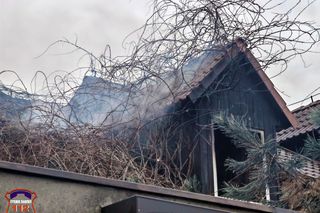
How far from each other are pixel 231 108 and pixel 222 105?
229 millimetres

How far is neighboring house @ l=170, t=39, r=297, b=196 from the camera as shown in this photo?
7.76 m

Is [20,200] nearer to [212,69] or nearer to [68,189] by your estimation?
[68,189]

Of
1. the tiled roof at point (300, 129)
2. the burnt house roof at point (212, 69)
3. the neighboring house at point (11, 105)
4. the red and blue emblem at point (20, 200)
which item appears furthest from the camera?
the tiled roof at point (300, 129)

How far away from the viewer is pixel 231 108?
8453 mm

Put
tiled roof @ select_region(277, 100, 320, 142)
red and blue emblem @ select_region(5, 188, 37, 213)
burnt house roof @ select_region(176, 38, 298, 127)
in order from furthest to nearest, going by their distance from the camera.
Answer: tiled roof @ select_region(277, 100, 320, 142) → burnt house roof @ select_region(176, 38, 298, 127) → red and blue emblem @ select_region(5, 188, 37, 213)

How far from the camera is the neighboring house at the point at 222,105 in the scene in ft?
25.5

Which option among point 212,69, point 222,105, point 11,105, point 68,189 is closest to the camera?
point 68,189

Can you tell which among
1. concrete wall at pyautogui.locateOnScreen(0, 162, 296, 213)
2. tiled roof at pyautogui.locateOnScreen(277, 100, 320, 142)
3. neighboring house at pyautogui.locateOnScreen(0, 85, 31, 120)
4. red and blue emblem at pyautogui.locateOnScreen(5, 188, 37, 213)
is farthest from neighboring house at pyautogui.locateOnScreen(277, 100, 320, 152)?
red and blue emblem at pyautogui.locateOnScreen(5, 188, 37, 213)

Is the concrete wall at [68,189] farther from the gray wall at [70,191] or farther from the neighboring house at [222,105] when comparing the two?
the neighboring house at [222,105]

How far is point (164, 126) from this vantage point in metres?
7.58

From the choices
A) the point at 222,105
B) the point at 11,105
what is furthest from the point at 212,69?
the point at 11,105

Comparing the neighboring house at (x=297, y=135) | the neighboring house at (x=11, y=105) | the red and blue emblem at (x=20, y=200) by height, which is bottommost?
the red and blue emblem at (x=20, y=200)

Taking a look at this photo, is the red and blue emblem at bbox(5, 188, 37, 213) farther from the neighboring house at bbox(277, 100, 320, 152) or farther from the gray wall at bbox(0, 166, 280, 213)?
the neighboring house at bbox(277, 100, 320, 152)

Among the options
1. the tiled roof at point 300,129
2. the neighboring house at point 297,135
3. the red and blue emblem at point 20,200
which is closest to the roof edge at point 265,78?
the tiled roof at point 300,129
